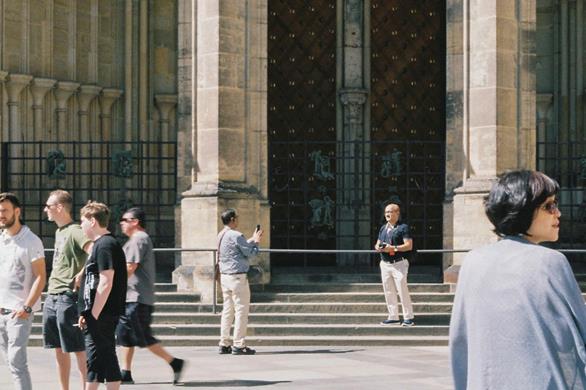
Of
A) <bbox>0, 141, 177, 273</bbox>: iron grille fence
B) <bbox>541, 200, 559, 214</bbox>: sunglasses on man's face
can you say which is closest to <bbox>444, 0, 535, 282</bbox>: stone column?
<bbox>0, 141, 177, 273</bbox>: iron grille fence

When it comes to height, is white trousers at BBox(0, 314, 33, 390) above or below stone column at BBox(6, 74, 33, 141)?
below

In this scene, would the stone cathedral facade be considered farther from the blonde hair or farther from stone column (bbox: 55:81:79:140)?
the blonde hair

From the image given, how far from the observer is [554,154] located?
19.8 m

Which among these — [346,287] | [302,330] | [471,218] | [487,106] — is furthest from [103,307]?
[487,106]

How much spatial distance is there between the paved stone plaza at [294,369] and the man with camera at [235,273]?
12.4 inches

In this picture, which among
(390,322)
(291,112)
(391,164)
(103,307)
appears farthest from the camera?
(291,112)

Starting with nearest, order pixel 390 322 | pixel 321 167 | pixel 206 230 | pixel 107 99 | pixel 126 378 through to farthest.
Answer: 1. pixel 126 378
2. pixel 390 322
3. pixel 206 230
4. pixel 321 167
5. pixel 107 99

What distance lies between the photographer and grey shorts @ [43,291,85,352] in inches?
341

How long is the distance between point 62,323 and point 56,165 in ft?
30.4

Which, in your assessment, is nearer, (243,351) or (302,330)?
(243,351)

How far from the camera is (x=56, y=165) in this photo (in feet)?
58.1

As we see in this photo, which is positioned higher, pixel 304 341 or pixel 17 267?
pixel 17 267

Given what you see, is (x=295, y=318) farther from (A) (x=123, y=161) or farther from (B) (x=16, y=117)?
(B) (x=16, y=117)

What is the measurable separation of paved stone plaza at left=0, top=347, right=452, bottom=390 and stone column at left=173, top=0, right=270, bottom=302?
7.64 feet
